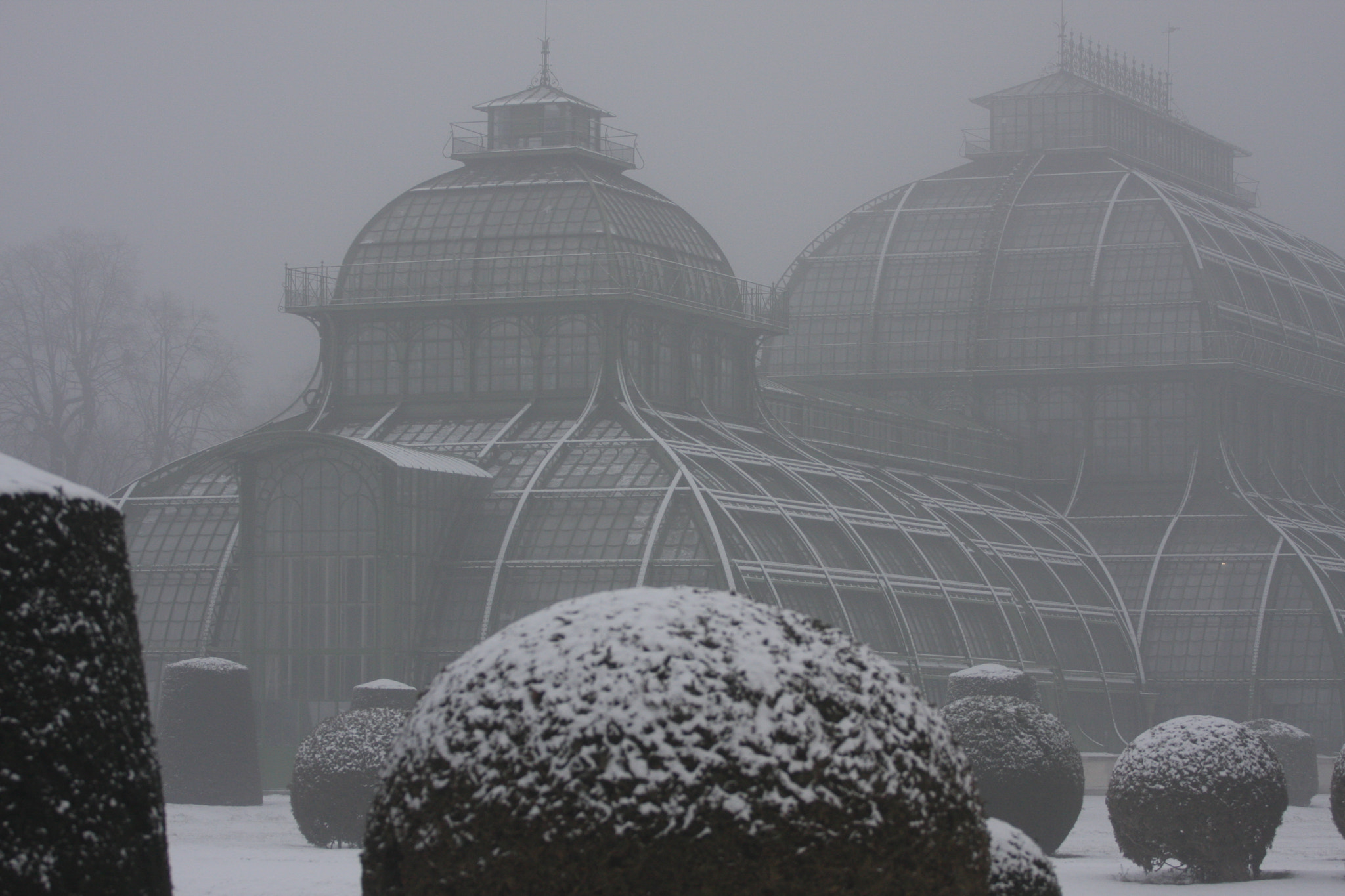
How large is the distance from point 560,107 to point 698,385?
27.4 ft

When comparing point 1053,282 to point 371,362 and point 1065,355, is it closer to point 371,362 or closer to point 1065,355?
point 1065,355

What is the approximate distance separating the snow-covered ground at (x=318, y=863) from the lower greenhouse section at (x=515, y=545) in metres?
11.4

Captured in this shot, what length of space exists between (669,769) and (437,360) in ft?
175

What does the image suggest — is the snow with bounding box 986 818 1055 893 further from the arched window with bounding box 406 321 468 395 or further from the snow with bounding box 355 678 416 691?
the arched window with bounding box 406 321 468 395

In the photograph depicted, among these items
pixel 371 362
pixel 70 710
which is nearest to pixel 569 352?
pixel 371 362

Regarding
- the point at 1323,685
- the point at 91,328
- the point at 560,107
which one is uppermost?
the point at 560,107

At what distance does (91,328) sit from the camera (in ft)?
267

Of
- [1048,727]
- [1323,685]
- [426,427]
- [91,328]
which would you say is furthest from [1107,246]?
[1048,727]

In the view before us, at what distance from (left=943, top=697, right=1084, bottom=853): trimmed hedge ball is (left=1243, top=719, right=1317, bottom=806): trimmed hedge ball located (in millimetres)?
24019

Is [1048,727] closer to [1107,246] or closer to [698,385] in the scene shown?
[698,385]

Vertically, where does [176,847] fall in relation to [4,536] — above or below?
below

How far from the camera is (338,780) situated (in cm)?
3225

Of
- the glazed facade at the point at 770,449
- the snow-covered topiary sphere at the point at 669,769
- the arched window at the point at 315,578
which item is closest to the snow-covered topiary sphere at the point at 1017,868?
the snow-covered topiary sphere at the point at 669,769

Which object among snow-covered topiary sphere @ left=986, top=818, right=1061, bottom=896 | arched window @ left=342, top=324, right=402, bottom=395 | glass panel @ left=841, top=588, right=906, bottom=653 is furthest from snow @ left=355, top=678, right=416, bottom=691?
snow-covered topiary sphere @ left=986, top=818, right=1061, bottom=896
